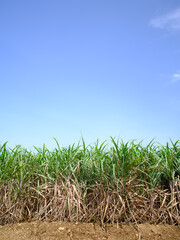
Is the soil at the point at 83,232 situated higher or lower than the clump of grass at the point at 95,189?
lower

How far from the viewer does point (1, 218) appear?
Result: 11.4 ft

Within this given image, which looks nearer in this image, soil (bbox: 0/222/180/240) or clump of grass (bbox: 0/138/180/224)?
soil (bbox: 0/222/180/240)

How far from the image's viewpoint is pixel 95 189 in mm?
3385

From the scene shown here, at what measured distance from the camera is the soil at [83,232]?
291 centimetres

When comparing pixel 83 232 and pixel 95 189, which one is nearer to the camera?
pixel 83 232

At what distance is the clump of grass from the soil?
0.45ft

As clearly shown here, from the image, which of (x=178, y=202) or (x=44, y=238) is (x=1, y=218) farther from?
(x=178, y=202)

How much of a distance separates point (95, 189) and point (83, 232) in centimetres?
63

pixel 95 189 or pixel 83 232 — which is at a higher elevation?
pixel 95 189

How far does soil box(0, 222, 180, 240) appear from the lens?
2914 millimetres

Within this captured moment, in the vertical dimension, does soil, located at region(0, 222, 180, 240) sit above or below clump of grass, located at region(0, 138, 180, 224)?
below

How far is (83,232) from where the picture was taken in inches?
117

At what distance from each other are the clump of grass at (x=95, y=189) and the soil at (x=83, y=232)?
136 mm

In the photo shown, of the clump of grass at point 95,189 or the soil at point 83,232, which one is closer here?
the soil at point 83,232
